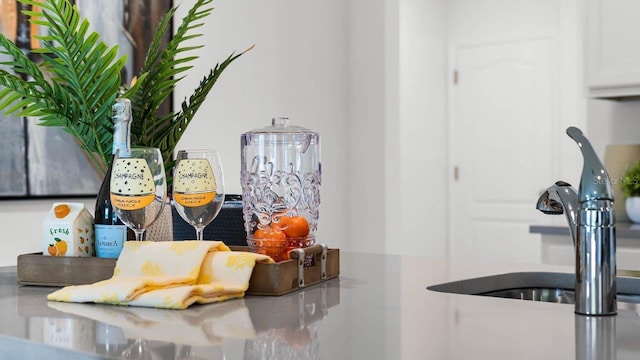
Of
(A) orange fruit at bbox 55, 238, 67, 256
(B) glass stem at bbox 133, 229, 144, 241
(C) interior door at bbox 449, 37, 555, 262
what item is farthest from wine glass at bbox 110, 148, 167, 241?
(C) interior door at bbox 449, 37, 555, 262

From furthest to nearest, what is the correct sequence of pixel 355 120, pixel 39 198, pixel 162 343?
1. pixel 355 120
2. pixel 39 198
3. pixel 162 343

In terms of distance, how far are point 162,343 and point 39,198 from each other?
2476 millimetres

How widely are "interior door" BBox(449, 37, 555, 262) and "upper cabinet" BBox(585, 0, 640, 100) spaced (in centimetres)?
151

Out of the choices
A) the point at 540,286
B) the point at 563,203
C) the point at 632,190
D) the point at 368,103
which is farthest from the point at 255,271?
the point at 368,103

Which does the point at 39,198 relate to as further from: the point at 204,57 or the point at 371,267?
the point at 371,267

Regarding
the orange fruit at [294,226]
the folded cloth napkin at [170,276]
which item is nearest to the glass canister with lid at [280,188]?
the orange fruit at [294,226]

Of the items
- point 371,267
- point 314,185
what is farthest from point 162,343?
point 371,267

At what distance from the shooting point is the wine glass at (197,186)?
152 centimetres

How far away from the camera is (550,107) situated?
17.0ft

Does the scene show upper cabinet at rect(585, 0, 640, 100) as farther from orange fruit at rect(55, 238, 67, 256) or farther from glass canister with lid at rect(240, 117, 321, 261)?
orange fruit at rect(55, 238, 67, 256)

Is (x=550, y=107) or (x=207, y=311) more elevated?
(x=550, y=107)

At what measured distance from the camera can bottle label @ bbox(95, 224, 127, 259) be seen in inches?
61.5

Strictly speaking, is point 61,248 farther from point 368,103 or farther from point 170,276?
point 368,103

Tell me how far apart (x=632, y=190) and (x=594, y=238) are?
113 inches
